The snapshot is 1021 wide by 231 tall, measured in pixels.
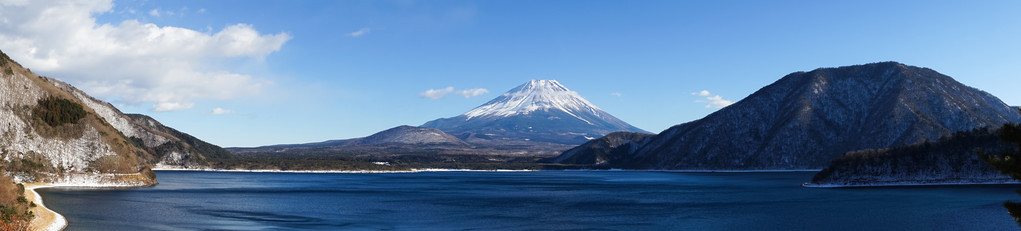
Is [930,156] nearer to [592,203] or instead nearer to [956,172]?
[956,172]

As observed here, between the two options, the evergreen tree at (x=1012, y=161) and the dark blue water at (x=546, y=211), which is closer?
the evergreen tree at (x=1012, y=161)

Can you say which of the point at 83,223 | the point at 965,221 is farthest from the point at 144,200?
the point at 965,221

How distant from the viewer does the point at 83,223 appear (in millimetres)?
51062

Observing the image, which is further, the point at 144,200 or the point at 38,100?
the point at 38,100

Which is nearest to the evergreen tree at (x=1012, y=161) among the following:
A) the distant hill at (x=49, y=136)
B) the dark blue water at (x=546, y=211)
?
the dark blue water at (x=546, y=211)

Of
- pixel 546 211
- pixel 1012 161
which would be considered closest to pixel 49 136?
pixel 546 211

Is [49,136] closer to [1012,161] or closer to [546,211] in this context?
[546,211]

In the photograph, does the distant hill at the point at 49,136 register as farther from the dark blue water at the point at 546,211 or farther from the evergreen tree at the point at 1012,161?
the evergreen tree at the point at 1012,161

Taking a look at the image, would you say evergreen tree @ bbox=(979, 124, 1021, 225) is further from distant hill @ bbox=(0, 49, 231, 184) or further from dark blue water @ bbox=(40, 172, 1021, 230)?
distant hill @ bbox=(0, 49, 231, 184)

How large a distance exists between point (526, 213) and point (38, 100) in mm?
79497

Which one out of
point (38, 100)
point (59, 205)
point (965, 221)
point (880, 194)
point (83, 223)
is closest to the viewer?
point (83, 223)

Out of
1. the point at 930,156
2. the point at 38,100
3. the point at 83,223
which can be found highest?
the point at 38,100

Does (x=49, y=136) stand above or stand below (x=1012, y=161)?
above

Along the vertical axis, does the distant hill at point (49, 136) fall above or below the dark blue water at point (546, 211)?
above
